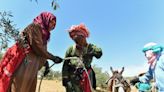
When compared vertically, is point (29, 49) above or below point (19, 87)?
above

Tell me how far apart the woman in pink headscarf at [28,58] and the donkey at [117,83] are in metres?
1.97

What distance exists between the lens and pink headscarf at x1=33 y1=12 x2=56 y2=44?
23.9ft

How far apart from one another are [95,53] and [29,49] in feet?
4.14

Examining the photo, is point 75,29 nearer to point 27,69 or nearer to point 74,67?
point 74,67

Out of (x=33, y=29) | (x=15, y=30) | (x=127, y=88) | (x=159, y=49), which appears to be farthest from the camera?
(x=127, y=88)

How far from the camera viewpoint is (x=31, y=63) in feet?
23.8

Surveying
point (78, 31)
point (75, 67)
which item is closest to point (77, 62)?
point (75, 67)

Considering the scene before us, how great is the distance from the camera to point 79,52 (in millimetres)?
8039

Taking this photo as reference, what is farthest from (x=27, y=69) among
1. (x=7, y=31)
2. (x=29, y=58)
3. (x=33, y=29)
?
(x=7, y=31)

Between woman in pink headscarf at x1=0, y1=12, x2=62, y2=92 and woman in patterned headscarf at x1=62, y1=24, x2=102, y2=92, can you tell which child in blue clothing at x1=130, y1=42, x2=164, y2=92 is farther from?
woman in pink headscarf at x1=0, y1=12, x2=62, y2=92

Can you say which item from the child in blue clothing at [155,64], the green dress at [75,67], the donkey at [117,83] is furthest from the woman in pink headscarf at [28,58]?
the donkey at [117,83]

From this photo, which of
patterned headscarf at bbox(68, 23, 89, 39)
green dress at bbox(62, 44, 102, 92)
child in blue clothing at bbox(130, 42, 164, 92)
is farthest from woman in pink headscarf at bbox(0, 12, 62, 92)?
child in blue clothing at bbox(130, 42, 164, 92)

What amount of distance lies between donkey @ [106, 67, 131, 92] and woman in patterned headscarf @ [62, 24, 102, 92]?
99 cm

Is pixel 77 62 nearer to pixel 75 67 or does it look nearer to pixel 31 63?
pixel 75 67
